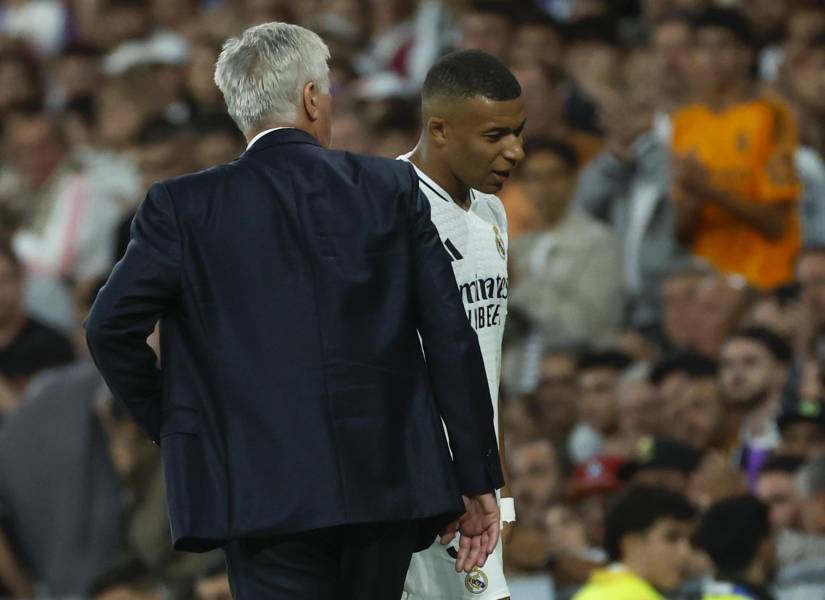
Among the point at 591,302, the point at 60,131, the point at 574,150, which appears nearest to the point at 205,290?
the point at 591,302

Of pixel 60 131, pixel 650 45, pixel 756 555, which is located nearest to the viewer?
pixel 756 555

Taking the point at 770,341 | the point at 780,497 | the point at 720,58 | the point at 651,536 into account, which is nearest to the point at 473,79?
the point at 651,536

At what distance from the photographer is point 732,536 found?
679 cm

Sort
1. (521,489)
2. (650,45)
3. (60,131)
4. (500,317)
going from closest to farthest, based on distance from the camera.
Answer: (500,317) < (521,489) < (650,45) < (60,131)

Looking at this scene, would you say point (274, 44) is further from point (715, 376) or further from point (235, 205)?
point (715, 376)

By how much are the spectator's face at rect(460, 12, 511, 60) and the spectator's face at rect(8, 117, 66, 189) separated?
9.23 feet

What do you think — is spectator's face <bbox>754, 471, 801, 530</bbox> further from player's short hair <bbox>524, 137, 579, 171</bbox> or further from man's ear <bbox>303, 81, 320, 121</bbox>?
man's ear <bbox>303, 81, 320, 121</bbox>

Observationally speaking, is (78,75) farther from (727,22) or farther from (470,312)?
(470,312)

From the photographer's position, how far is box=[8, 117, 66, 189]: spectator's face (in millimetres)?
11688

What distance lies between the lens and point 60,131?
38.7 feet

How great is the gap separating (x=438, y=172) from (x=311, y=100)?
0.62m

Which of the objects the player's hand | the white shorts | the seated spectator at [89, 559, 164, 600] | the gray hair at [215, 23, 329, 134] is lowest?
the seated spectator at [89, 559, 164, 600]

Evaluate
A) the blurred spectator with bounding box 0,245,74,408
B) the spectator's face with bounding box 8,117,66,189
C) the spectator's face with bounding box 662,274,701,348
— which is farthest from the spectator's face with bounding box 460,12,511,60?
the blurred spectator with bounding box 0,245,74,408

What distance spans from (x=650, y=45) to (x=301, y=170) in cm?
680
